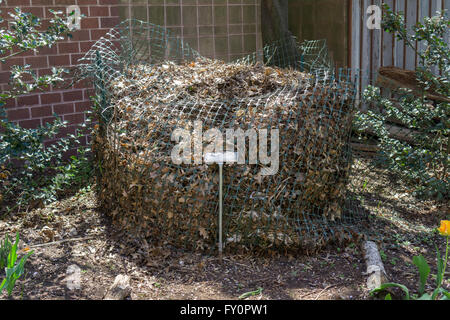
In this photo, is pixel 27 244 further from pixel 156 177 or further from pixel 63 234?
pixel 156 177

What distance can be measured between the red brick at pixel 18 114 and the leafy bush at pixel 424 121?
Answer: 11.4ft

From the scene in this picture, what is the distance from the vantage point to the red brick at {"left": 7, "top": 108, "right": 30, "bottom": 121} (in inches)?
217

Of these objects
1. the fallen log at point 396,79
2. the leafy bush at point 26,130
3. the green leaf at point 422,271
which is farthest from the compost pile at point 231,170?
the fallen log at point 396,79

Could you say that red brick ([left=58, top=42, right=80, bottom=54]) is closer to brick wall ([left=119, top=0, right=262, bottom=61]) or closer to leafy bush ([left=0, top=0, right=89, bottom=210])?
brick wall ([left=119, top=0, right=262, bottom=61])

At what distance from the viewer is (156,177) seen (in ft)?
12.6

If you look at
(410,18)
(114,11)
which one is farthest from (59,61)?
(410,18)

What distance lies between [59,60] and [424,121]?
3937 millimetres

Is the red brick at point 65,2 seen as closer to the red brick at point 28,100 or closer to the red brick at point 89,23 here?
the red brick at point 89,23

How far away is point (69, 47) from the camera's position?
5891mm

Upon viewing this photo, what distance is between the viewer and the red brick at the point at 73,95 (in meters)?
5.94

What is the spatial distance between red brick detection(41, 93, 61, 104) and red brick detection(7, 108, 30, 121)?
222 mm

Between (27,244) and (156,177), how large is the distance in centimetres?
115

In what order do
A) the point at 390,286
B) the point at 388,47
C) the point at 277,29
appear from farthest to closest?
the point at 388,47
the point at 277,29
the point at 390,286

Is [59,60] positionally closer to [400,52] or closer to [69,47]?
[69,47]
